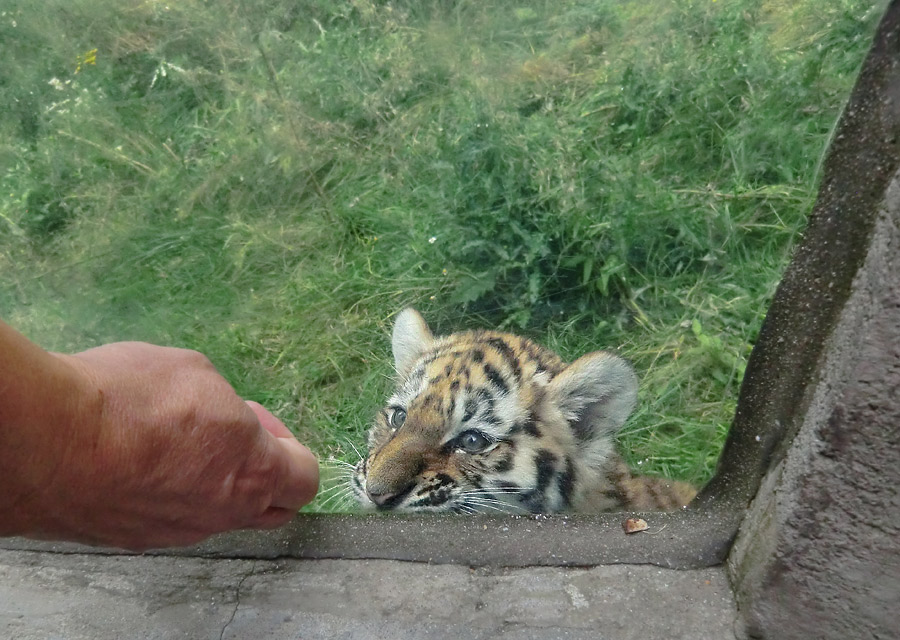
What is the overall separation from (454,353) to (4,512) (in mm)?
1733

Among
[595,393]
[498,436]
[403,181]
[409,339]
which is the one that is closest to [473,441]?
[498,436]

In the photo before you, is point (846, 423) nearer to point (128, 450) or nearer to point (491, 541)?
point (491, 541)

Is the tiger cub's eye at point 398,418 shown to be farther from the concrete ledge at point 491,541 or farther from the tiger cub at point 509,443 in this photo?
the concrete ledge at point 491,541

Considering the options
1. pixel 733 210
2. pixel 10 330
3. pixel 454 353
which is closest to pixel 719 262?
pixel 733 210

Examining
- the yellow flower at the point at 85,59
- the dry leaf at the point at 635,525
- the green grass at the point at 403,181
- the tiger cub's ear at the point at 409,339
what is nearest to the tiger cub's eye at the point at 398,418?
the tiger cub's ear at the point at 409,339

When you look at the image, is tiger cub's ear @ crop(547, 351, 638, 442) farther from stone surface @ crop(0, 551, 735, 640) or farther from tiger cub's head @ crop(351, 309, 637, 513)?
stone surface @ crop(0, 551, 735, 640)

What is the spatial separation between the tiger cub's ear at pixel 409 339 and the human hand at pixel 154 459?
138 centimetres

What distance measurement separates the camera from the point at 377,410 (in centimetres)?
290

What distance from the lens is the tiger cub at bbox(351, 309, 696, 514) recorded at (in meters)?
2.19

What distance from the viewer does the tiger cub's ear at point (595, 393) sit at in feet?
7.52

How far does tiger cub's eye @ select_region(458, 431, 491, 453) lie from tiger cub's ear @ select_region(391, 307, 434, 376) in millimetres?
515

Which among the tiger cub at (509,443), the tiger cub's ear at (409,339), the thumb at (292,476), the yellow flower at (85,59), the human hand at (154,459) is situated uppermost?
the yellow flower at (85,59)

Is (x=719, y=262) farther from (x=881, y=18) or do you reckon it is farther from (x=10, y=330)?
(x=10, y=330)

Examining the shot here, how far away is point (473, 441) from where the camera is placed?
2.31 m
